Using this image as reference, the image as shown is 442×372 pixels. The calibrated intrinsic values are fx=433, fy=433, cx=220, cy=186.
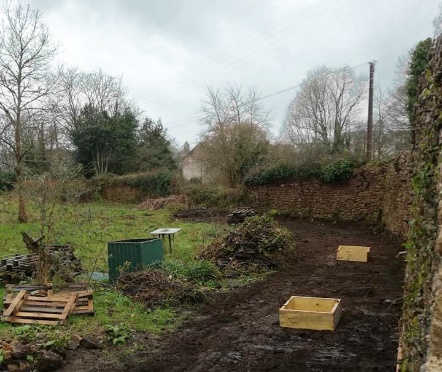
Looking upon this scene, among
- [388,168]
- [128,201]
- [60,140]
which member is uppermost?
[60,140]

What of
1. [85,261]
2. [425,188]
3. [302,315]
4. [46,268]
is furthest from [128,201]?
[425,188]

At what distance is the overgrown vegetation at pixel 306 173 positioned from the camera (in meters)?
19.0

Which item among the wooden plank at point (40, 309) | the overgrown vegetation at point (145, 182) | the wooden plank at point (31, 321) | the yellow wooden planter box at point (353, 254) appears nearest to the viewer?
the wooden plank at point (31, 321)

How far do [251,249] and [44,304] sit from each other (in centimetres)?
514

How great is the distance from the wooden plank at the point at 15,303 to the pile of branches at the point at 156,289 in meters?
1.68

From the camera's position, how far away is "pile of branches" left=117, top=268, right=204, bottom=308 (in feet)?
24.0

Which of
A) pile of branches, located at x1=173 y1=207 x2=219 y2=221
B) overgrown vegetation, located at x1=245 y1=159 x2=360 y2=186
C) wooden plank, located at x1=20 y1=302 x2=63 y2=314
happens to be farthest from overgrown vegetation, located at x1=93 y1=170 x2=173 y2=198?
wooden plank, located at x1=20 y1=302 x2=63 y2=314

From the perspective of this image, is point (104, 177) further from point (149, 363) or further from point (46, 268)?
point (149, 363)

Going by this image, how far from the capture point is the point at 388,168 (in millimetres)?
15992

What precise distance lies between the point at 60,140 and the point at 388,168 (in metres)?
27.6

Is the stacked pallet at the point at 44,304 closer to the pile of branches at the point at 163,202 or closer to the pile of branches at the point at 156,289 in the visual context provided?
the pile of branches at the point at 156,289

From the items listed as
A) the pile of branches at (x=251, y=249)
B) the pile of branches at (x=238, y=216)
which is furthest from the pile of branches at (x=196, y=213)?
the pile of branches at (x=251, y=249)

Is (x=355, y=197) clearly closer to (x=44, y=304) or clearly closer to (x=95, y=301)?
(x=95, y=301)

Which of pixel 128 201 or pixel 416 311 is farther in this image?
pixel 128 201
